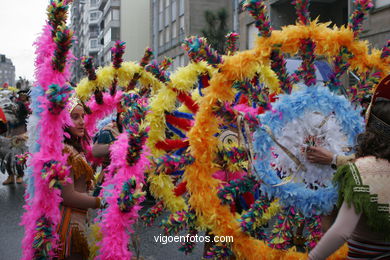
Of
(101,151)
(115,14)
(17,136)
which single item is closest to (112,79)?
(101,151)

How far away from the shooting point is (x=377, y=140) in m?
1.89

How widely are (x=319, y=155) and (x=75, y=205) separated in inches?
59.8

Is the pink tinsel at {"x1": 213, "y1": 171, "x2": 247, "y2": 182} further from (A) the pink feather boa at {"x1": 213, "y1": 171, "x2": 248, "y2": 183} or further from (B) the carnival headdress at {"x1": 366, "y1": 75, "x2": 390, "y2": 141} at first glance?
(B) the carnival headdress at {"x1": 366, "y1": 75, "x2": 390, "y2": 141}

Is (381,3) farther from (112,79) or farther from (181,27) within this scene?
(181,27)

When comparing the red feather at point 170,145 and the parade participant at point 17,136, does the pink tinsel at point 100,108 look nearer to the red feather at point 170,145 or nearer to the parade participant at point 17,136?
the red feather at point 170,145

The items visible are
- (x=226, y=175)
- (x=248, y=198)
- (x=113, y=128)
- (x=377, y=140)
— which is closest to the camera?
(x=377, y=140)

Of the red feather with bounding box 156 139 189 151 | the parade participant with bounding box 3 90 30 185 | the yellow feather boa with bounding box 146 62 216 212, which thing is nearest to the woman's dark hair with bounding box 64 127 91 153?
the yellow feather boa with bounding box 146 62 216 212

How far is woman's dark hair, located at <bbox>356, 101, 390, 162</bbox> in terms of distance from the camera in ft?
6.11

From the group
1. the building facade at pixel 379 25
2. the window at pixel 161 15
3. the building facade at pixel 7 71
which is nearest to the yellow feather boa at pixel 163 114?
the building facade at pixel 379 25

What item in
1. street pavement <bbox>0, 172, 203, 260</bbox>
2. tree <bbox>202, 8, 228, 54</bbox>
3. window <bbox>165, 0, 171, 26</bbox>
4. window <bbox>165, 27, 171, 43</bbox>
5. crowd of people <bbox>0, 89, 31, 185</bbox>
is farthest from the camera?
window <bbox>165, 0, 171, 26</bbox>

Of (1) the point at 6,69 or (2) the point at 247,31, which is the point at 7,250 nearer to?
(2) the point at 247,31

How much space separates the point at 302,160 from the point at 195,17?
1132 inches

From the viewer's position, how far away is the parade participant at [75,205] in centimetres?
266

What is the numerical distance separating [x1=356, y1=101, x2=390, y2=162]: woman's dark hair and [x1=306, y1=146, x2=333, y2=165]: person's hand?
0.66 m
